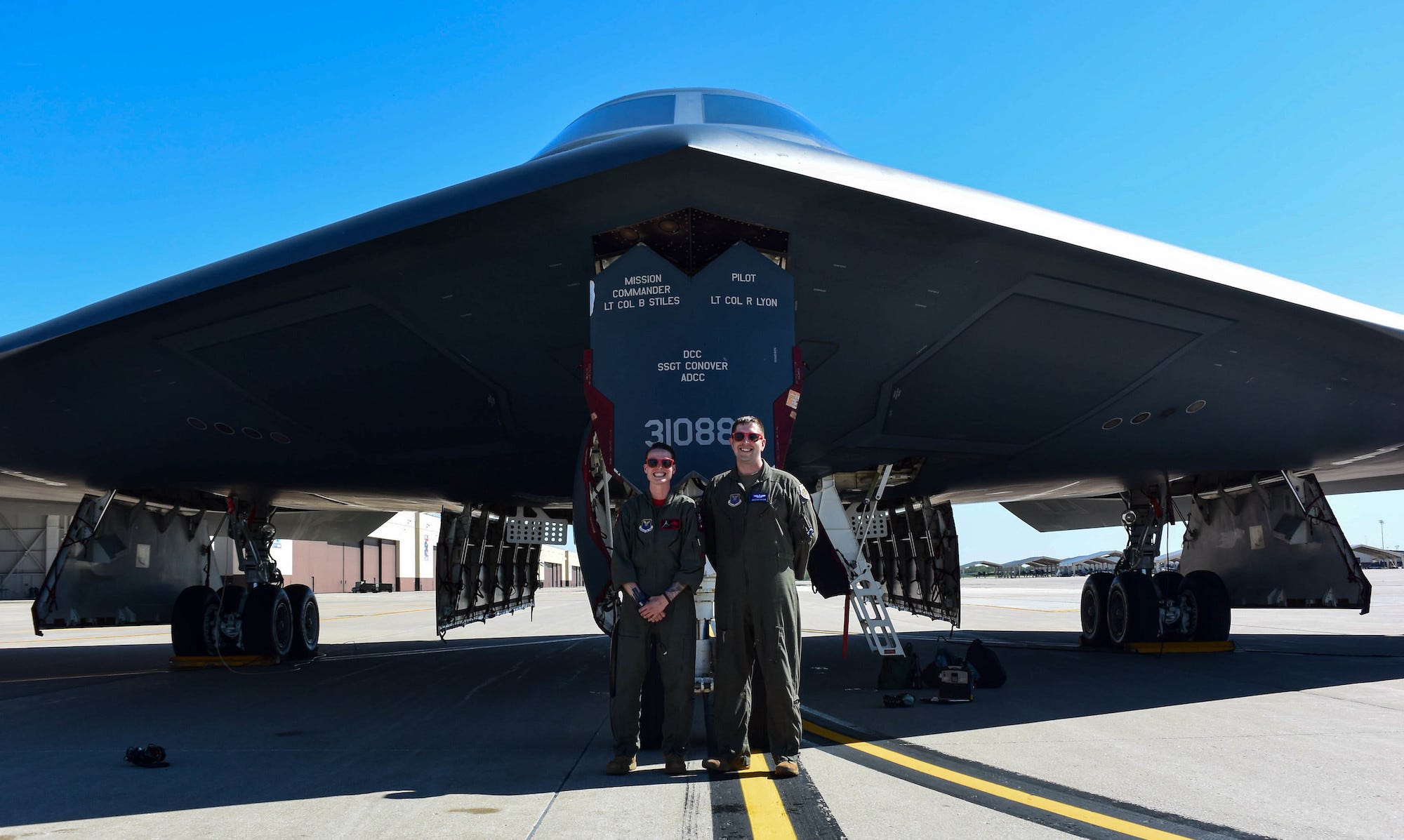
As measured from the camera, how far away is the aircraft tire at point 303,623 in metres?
14.3

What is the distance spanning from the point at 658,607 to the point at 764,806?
1.22 m

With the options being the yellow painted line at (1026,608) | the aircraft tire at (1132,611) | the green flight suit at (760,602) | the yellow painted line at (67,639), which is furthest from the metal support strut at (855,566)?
the yellow painted line at (1026,608)

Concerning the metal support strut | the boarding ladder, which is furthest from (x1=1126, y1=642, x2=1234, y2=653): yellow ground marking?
the boarding ladder

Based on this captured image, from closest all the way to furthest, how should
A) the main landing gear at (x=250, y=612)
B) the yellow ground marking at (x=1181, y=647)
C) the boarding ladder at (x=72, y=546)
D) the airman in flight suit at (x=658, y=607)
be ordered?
the airman in flight suit at (x=658, y=607), the boarding ladder at (x=72, y=546), the yellow ground marking at (x=1181, y=647), the main landing gear at (x=250, y=612)

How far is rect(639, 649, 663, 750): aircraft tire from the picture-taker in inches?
221

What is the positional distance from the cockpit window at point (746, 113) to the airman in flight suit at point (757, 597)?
551 cm

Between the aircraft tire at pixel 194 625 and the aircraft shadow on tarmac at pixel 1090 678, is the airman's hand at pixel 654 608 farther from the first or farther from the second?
the aircraft tire at pixel 194 625

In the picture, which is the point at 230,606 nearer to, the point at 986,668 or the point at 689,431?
the point at 689,431

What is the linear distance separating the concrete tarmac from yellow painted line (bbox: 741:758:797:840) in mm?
17

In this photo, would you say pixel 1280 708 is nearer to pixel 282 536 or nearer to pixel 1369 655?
pixel 1369 655

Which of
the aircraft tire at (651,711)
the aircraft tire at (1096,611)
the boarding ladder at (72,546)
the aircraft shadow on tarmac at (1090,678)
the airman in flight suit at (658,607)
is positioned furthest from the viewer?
the aircraft tire at (1096,611)

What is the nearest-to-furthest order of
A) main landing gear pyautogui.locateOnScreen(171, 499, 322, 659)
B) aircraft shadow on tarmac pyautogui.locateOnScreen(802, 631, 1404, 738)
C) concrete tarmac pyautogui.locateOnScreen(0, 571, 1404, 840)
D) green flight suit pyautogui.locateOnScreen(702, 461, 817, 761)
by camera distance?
concrete tarmac pyautogui.locateOnScreen(0, 571, 1404, 840), green flight suit pyautogui.locateOnScreen(702, 461, 817, 761), aircraft shadow on tarmac pyautogui.locateOnScreen(802, 631, 1404, 738), main landing gear pyautogui.locateOnScreen(171, 499, 322, 659)

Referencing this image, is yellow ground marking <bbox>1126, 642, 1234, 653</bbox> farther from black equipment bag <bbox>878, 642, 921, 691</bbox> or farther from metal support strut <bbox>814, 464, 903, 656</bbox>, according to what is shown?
metal support strut <bbox>814, 464, 903, 656</bbox>

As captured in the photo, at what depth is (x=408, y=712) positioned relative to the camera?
8.01 meters
